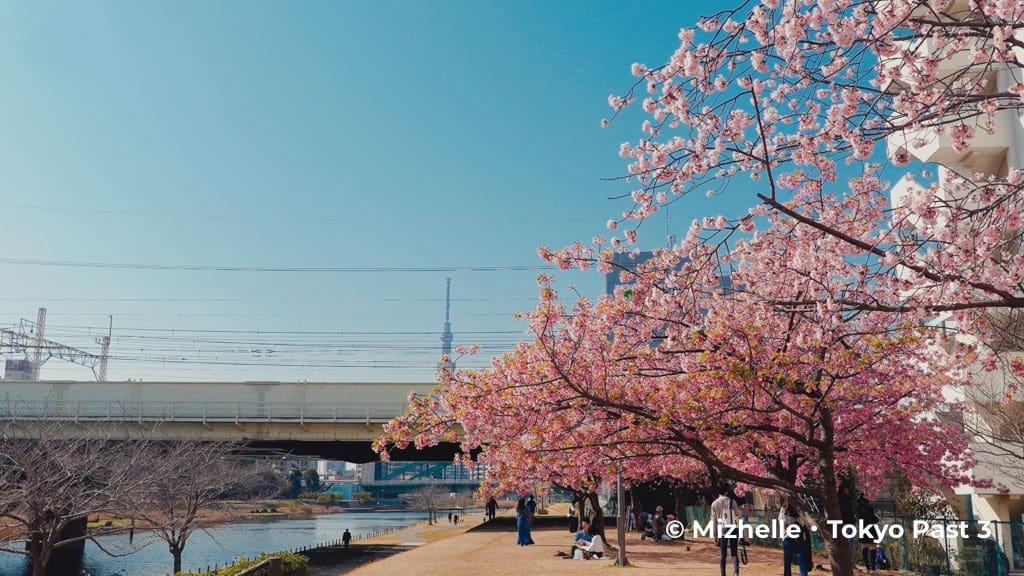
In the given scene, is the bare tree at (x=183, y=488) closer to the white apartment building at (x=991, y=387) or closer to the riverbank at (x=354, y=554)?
the riverbank at (x=354, y=554)

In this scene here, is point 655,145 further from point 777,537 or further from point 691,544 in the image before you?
point 691,544

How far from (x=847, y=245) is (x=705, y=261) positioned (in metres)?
1.46

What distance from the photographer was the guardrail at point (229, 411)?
42.0m

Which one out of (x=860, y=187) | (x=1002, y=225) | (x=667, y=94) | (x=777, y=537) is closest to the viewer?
(x=1002, y=225)

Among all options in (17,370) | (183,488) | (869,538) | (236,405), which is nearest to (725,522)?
(869,538)

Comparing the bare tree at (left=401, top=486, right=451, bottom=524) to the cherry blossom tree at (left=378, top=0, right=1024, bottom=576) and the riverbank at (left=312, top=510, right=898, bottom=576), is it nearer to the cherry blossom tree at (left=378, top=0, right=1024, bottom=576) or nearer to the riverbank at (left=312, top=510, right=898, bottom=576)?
the riverbank at (left=312, top=510, right=898, bottom=576)

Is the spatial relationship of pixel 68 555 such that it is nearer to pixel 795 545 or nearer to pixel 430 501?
pixel 430 501

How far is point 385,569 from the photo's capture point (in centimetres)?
2297

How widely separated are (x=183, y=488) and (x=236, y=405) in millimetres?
10390

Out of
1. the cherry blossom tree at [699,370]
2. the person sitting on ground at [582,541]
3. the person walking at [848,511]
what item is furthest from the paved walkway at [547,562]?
the cherry blossom tree at [699,370]

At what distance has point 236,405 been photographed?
141 ft

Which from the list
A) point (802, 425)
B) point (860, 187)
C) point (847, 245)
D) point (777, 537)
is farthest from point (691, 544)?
point (847, 245)

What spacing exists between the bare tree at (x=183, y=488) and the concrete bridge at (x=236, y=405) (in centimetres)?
272

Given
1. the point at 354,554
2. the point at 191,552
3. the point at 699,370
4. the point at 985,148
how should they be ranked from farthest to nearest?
the point at 191,552
the point at 354,554
the point at 985,148
the point at 699,370
